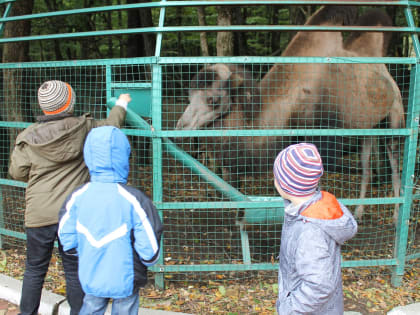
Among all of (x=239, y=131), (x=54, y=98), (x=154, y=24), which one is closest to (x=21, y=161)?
(x=54, y=98)

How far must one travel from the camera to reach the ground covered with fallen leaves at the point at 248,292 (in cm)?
322

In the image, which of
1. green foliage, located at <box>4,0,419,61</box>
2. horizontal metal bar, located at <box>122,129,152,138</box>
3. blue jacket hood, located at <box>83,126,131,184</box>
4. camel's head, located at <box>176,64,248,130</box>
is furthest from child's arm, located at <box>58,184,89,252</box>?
green foliage, located at <box>4,0,419,61</box>

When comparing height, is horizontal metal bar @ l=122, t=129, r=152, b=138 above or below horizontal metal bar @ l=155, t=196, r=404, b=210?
above

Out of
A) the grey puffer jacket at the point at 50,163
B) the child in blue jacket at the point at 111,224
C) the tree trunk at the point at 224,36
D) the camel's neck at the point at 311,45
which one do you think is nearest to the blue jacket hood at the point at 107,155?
the child in blue jacket at the point at 111,224

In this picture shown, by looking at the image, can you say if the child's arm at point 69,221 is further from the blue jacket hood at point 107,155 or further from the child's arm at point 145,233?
the child's arm at point 145,233

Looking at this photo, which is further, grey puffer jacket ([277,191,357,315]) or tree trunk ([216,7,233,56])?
tree trunk ([216,7,233,56])

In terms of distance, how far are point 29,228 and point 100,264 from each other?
873 mm

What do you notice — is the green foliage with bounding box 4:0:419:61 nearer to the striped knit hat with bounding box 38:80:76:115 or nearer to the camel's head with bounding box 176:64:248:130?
the camel's head with bounding box 176:64:248:130

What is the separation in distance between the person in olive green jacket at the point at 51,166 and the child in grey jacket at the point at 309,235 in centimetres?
135

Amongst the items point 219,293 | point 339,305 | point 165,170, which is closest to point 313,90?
point 219,293

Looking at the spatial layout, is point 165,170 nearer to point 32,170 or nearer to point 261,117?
point 261,117

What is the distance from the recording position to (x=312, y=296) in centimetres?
161

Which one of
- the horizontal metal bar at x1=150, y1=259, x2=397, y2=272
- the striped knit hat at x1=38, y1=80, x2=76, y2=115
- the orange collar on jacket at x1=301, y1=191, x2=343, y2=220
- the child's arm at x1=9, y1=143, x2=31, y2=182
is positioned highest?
the striped knit hat at x1=38, y1=80, x2=76, y2=115

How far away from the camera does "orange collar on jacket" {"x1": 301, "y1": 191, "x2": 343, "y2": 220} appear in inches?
66.2
